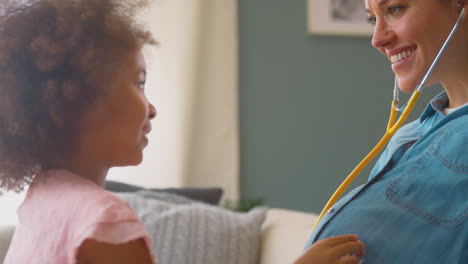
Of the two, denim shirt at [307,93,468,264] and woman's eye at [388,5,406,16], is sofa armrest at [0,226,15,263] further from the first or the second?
woman's eye at [388,5,406,16]

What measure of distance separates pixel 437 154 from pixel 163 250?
113 cm

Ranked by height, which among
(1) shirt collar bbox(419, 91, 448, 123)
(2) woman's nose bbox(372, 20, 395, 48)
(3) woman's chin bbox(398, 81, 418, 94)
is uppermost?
(2) woman's nose bbox(372, 20, 395, 48)

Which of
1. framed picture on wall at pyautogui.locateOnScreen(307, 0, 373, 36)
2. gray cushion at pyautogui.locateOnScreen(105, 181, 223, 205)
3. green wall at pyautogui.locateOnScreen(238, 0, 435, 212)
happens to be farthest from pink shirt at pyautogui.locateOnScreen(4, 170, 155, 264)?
framed picture on wall at pyautogui.locateOnScreen(307, 0, 373, 36)

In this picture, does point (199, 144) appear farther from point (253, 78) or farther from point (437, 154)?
point (437, 154)

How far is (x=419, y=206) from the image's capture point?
3.00 ft

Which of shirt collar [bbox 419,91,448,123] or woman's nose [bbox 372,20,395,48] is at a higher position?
woman's nose [bbox 372,20,395,48]

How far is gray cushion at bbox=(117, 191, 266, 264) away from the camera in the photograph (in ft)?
6.17

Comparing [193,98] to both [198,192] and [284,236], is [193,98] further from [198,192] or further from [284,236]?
[284,236]

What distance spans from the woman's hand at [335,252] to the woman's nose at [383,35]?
1.23ft

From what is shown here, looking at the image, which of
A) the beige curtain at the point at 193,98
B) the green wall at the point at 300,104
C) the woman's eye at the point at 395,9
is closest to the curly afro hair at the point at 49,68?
the woman's eye at the point at 395,9

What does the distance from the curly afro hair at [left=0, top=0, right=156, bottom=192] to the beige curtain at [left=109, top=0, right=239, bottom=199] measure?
1.83 metres

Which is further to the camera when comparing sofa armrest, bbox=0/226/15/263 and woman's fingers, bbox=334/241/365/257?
sofa armrest, bbox=0/226/15/263

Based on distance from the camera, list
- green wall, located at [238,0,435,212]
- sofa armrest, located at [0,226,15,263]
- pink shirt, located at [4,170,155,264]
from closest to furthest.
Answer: pink shirt, located at [4,170,155,264], sofa armrest, located at [0,226,15,263], green wall, located at [238,0,435,212]

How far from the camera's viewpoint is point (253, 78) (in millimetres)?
2977
